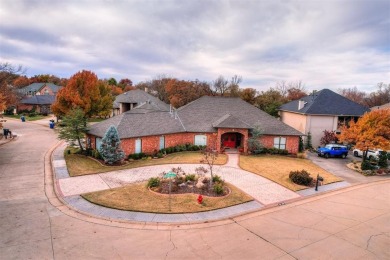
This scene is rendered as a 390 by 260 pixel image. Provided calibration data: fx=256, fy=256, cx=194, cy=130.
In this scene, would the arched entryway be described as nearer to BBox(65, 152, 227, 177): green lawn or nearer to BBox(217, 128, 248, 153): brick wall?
BBox(217, 128, 248, 153): brick wall

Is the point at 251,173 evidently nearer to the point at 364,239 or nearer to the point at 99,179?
the point at 364,239

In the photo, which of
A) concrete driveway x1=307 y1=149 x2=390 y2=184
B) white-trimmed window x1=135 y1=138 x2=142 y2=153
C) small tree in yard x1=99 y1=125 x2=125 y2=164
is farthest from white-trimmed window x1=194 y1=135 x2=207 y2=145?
concrete driveway x1=307 y1=149 x2=390 y2=184

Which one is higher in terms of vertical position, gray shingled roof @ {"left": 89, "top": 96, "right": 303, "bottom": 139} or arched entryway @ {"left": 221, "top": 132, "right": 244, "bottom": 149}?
gray shingled roof @ {"left": 89, "top": 96, "right": 303, "bottom": 139}

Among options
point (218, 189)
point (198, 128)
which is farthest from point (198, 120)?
point (218, 189)

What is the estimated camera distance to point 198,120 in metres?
31.8

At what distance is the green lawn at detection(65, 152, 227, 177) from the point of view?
21.2 meters

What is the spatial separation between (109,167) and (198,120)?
1313 centimetres

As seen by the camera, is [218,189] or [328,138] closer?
[218,189]

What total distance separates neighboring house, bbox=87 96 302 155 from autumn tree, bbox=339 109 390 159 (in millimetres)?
6291

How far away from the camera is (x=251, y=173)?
872 inches

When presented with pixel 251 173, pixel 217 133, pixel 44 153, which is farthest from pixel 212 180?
pixel 44 153

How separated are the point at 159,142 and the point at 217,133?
6.94 meters

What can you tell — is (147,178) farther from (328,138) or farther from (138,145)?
(328,138)

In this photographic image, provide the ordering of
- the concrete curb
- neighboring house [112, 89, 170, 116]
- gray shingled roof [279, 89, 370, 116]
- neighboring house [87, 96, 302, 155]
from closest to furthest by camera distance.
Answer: the concrete curb < neighboring house [87, 96, 302, 155] < gray shingled roof [279, 89, 370, 116] < neighboring house [112, 89, 170, 116]
